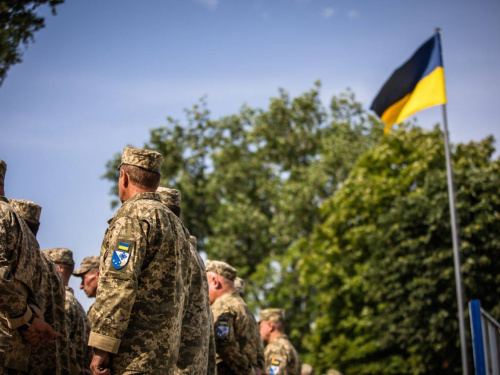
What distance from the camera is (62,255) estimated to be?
6789mm

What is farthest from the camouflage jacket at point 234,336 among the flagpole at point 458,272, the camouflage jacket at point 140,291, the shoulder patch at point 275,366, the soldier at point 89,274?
the flagpole at point 458,272

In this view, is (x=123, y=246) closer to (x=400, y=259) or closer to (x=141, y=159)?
(x=141, y=159)

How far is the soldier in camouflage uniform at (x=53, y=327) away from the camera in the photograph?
5012 millimetres

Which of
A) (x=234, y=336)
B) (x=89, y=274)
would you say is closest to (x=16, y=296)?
(x=234, y=336)

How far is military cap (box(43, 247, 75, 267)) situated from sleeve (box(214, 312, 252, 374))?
164 centimetres

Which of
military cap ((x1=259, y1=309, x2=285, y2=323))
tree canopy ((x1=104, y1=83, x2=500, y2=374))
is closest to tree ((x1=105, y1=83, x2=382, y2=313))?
tree canopy ((x1=104, y1=83, x2=500, y2=374))

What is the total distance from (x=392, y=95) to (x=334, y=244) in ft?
38.2

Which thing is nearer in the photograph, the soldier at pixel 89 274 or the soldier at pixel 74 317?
the soldier at pixel 74 317

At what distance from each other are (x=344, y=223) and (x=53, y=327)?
2440 centimetres

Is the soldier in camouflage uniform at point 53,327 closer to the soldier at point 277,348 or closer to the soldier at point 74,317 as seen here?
the soldier at point 74,317

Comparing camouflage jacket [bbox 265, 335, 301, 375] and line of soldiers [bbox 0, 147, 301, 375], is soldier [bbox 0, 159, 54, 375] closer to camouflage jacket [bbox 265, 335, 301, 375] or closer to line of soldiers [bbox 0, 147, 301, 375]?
line of soldiers [bbox 0, 147, 301, 375]

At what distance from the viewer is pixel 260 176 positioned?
1421 inches

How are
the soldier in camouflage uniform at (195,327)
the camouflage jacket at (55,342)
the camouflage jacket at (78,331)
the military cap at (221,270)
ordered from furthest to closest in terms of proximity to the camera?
the military cap at (221,270) → the camouflage jacket at (78,331) → the camouflage jacket at (55,342) → the soldier in camouflage uniform at (195,327)

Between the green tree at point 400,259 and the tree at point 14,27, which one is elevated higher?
the green tree at point 400,259
